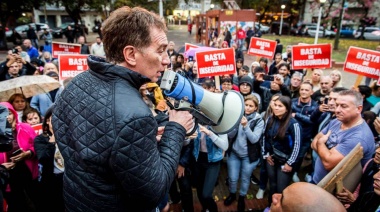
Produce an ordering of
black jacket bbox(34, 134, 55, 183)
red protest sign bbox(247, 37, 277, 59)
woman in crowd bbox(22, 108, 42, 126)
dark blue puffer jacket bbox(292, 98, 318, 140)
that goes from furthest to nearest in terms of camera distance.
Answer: red protest sign bbox(247, 37, 277, 59), dark blue puffer jacket bbox(292, 98, 318, 140), woman in crowd bbox(22, 108, 42, 126), black jacket bbox(34, 134, 55, 183)

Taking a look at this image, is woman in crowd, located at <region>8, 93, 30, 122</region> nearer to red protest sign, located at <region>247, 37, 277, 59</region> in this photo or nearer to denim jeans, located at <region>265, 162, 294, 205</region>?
denim jeans, located at <region>265, 162, 294, 205</region>

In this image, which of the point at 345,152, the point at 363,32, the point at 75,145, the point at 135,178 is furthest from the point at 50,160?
the point at 363,32

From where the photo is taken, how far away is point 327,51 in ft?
20.2

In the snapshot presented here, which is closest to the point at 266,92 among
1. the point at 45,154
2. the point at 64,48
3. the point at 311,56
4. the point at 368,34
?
the point at 311,56

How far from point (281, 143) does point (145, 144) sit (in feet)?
9.56

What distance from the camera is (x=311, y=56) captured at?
20.6 ft

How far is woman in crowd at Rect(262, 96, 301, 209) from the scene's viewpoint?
3600mm

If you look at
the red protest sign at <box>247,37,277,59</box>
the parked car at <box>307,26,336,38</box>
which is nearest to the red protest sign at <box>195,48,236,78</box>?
the red protest sign at <box>247,37,277,59</box>

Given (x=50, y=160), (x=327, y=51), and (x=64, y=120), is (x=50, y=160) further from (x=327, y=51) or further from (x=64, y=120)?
(x=327, y=51)

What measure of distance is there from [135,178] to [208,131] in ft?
7.05

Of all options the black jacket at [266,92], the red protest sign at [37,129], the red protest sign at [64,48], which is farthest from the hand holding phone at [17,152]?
the red protest sign at [64,48]

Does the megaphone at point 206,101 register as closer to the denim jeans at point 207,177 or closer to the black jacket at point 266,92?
the denim jeans at point 207,177

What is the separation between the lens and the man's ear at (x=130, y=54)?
1.32 m

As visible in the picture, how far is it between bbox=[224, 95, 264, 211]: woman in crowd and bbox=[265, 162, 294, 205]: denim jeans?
27cm
